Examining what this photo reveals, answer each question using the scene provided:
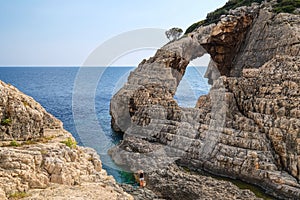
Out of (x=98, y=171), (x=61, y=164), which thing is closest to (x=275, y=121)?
(x=98, y=171)

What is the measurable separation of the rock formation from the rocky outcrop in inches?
467

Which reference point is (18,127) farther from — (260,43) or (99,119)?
(99,119)

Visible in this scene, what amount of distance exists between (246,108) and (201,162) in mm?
7282

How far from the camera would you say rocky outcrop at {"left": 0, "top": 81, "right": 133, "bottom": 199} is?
12.1 metres

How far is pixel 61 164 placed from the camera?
43.6ft

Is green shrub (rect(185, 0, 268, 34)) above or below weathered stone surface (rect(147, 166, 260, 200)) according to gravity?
above

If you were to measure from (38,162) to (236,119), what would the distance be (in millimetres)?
22585

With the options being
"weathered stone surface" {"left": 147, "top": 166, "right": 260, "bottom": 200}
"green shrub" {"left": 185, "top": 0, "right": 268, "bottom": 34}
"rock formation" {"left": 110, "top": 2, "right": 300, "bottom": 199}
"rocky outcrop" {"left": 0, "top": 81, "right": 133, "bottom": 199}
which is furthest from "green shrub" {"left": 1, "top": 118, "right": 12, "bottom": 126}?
"green shrub" {"left": 185, "top": 0, "right": 268, "bottom": 34}

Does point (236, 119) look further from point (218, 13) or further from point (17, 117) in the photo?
point (218, 13)

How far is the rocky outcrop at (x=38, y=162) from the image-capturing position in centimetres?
1205

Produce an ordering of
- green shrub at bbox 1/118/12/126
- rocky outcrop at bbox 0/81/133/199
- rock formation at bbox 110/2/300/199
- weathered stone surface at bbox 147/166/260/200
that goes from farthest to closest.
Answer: rock formation at bbox 110/2/300/199 → weathered stone surface at bbox 147/166/260/200 → green shrub at bbox 1/118/12/126 → rocky outcrop at bbox 0/81/133/199

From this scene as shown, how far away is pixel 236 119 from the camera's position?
102 feet

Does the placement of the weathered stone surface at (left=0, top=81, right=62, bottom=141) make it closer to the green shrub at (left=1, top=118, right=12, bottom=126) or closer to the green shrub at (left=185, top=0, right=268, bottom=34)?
the green shrub at (left=1, top=118, right=12, bottom=126)

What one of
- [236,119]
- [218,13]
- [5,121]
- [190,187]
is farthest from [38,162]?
[218,13]
